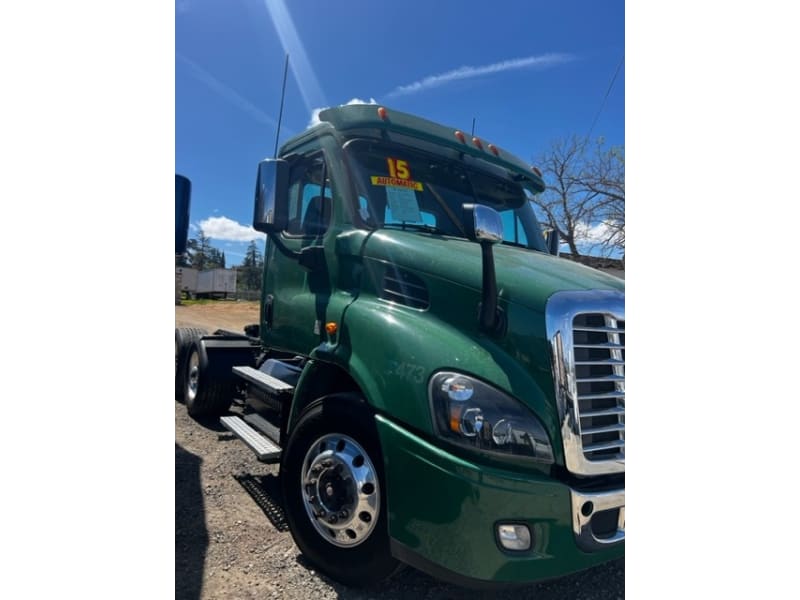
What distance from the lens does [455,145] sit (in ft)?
9.66

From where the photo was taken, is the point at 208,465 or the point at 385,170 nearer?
the point at 385,170

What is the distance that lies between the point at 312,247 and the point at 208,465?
6.11 feet

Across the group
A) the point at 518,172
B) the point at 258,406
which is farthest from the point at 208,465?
the point at 518,172

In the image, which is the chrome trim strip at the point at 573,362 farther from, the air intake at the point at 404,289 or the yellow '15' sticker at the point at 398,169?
the yellow '15' sticker at the point at 398,169

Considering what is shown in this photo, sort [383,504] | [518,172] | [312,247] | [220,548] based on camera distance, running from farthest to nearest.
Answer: [518,172] → [312,247] → [220,548] → [383,504]

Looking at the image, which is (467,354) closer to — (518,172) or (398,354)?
(398,354)

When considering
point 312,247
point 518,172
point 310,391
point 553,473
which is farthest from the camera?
point 518,172

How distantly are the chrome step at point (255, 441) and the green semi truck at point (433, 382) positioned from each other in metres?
0.02

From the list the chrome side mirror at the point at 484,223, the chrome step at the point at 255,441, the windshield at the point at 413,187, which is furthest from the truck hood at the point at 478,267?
the chrome step at the point at 255,441

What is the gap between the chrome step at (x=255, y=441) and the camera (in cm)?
260

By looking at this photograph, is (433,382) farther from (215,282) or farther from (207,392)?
(207,392)

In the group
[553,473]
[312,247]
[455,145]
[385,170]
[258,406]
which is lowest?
[258,406]

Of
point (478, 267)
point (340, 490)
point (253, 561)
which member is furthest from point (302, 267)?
point (253, 561)

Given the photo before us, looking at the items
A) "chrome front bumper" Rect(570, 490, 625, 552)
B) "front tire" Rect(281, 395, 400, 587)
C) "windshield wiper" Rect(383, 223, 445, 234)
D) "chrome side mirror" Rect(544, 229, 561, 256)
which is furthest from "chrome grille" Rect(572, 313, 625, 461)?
"chrome side mirror" Rect(544, 229, 561, 256)
